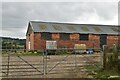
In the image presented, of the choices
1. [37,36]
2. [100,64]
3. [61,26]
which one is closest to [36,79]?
[100,64]

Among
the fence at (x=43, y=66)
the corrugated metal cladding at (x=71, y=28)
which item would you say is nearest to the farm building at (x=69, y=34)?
the corrugated metal cladding at (x=71, y=28)

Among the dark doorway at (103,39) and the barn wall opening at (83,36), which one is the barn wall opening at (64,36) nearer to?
the barn wall opening at (83,36)

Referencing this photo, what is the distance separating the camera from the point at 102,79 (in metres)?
10.2

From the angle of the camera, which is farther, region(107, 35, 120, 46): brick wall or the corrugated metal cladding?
region(107, 35, 120, 46): brick wall

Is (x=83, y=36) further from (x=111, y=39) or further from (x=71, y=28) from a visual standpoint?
(x=111, y=39)

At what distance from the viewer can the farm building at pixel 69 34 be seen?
3716cm

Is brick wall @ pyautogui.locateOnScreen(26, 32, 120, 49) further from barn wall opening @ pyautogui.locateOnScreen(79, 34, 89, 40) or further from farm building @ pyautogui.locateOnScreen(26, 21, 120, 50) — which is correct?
barn wall opening @ pyautogui.locateOnScreen(79, 34, 89, 40)

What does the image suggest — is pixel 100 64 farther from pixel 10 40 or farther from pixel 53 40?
pixel 10 40

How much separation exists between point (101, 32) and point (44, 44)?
11439 mm

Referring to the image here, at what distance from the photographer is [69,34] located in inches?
1533

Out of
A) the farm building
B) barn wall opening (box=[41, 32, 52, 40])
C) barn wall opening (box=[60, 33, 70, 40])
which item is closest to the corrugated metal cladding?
the farm building

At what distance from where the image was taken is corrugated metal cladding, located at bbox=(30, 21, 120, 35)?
38.3m

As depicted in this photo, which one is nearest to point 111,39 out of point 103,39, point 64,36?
point 103,39

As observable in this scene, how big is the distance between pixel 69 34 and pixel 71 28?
209cm
